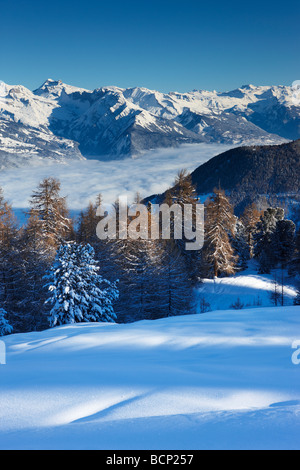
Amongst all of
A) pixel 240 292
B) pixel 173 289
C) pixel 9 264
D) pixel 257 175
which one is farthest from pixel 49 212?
pixel 257 175

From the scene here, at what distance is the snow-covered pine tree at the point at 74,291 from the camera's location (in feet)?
50.2

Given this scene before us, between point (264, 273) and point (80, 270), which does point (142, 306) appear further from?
point (264, 273)

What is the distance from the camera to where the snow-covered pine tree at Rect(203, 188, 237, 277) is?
28603 mm

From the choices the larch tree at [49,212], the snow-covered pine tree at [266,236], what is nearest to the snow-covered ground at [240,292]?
the snow-covered pine tree at [266,236]

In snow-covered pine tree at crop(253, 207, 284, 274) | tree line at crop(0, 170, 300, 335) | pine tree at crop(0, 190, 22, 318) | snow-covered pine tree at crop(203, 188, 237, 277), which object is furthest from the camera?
snow-covered pine tree at crop(253, 207, 284, 274)

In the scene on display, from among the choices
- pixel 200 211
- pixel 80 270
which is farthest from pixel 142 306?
pixel 200 211

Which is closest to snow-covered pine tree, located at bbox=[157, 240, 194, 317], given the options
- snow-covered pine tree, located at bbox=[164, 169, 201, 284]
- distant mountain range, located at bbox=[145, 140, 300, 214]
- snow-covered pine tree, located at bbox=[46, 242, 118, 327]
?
snow-covered pine tree, located at bbox=[164, 169, 201, 284]

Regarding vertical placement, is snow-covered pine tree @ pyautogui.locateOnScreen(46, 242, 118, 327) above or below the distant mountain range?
below

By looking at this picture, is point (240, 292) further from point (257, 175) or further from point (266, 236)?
point (257, 175)

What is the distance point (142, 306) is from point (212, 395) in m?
20.4

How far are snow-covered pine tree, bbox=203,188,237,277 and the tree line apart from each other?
98 mm

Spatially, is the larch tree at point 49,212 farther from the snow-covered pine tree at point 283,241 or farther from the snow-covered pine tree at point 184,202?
the snow-covered pine tree at point 283,241

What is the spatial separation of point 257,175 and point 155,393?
133113mm

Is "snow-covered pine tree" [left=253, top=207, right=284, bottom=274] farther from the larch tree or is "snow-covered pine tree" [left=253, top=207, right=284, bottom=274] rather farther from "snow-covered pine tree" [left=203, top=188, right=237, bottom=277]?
the larch tree
